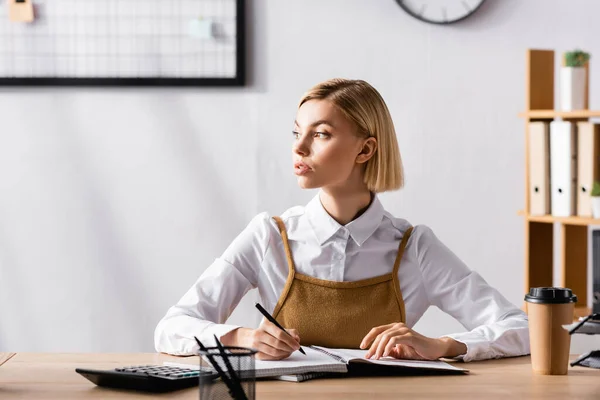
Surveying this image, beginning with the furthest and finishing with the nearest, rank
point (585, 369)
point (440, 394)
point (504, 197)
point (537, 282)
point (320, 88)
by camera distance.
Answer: point (504, 197)
point (537, 282)
point (320, 88)
point (585, 369)
point (440, 394)

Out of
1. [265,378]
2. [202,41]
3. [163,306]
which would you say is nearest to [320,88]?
[265,378]

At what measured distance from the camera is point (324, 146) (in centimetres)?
171

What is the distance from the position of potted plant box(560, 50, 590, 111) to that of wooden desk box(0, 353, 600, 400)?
4.41 ft

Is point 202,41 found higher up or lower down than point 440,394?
higher up

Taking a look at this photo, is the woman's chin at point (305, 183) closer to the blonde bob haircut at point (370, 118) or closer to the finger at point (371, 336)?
the blonde bob haircut at point (370, 118)

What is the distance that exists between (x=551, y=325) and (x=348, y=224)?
1.67 ft

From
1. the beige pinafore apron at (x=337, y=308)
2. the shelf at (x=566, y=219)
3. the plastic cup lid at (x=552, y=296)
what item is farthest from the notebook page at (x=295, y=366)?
the shelf at (x=566, y=219)

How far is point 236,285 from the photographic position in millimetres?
1771

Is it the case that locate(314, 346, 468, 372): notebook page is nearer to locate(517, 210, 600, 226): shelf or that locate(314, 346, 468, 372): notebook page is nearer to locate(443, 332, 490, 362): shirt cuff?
locate(443, 332, 490, 362): shirt cuff

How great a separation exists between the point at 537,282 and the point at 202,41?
1393 mm

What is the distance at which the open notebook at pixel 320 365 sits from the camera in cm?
133

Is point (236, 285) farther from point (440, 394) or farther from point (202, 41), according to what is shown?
point (202, 41)

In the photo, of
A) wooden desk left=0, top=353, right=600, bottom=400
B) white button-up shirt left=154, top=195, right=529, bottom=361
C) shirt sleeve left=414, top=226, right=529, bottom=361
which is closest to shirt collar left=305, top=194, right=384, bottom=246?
white button-up shirt left=154, top=195, right=529, bottom=361

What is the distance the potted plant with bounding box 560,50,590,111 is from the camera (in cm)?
259
